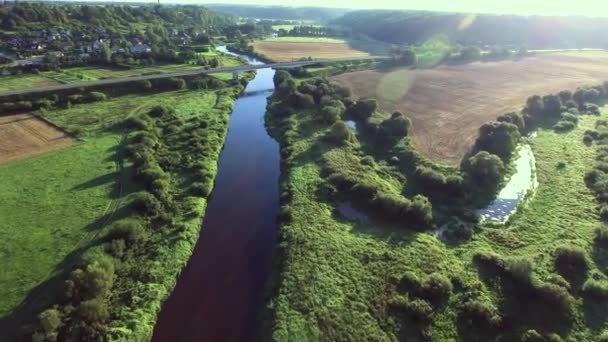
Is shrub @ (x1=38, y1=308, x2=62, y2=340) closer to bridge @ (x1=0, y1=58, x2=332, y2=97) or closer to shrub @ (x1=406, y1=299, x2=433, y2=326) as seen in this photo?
shrub @ (x1=406, y1=299, x2=433, y2=326)

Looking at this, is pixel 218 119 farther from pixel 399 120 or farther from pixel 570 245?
pixel 570 245

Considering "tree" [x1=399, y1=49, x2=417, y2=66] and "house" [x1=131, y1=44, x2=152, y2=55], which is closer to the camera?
"house" [x1=131, y1=44, x2=152, y2=55]

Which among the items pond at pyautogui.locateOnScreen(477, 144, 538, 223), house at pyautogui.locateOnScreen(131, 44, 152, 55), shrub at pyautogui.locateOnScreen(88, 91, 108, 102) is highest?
house at pyautogui.locateOnScreen(131, 44, 152, 55)

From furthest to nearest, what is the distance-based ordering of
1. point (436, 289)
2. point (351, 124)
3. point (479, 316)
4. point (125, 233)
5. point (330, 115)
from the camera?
point (351, 124) < point (330, 115) < point (125, 233) < point (436, 289) < point (479, 316)

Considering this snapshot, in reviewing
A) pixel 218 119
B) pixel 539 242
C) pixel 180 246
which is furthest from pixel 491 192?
pixel 218 119

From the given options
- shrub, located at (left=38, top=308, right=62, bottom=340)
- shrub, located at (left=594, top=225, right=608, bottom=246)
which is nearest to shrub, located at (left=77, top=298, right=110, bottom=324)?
shrub, located at (left=38, top=308, right=62, bottom=340)

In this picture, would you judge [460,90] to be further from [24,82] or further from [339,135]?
[24,82]

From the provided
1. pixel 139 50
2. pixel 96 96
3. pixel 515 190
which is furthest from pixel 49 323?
pixel 139 50
